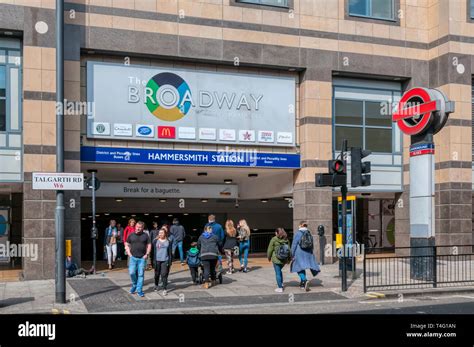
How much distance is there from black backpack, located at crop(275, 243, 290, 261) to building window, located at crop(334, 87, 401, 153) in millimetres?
8012

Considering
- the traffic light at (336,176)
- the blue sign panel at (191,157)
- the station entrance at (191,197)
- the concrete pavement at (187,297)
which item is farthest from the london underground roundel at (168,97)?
the traffic light at (336,176)

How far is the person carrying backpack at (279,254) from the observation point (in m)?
13.6

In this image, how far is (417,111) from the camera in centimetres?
1619

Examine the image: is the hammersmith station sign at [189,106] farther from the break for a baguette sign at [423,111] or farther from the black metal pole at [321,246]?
the break for a baguette sign at [423,111]

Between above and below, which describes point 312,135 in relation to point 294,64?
below

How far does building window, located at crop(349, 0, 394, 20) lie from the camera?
68.7 feet

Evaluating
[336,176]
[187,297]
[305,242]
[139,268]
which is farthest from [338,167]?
[139,268]

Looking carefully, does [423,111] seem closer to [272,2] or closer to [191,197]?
[272,2]

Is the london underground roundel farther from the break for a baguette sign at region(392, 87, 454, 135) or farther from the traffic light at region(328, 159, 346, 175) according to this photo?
the break for a baguette sign at region(392, 87, 454, 135)

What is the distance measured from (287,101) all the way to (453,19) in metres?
7.04

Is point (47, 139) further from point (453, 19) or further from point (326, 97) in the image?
point (453, 19)

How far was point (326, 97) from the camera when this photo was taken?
20312mm

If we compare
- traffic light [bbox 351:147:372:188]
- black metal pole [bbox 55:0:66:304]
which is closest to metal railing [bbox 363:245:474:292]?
traffic light [bbox 351:147:372:188]
